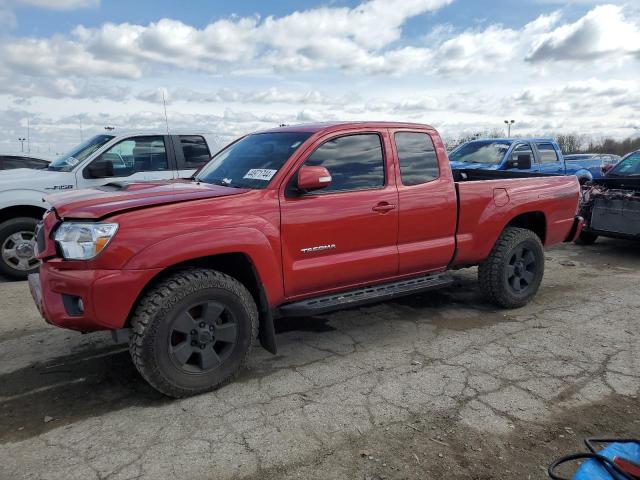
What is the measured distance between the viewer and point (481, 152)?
11.2m

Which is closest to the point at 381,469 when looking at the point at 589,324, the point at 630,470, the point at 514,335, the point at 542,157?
the point at 630,470

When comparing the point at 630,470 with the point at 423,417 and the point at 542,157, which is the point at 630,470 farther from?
the point at 542,157

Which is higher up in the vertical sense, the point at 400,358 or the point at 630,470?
the point at 630,470

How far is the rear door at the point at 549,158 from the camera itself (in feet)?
37.3

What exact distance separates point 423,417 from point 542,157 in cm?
969

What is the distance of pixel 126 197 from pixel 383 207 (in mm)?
1963

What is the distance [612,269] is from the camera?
286 inches

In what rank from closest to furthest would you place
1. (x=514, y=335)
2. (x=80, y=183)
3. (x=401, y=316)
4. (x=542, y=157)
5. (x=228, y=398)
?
(x=228, y=398) → (x=514, y=335) → (x=401, y=316) → (x=80, y=183) → (x=542, y=157)

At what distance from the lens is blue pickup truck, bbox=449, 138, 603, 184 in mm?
10555

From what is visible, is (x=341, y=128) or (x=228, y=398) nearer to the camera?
(x=228, y=398)

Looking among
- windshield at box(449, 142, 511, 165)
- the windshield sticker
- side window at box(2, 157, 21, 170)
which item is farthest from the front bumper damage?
side window at box(2, 157, 21, 170)

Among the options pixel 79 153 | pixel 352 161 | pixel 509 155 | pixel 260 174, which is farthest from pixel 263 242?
pixel 509 155

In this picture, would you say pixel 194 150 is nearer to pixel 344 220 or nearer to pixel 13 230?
pixel 13 230

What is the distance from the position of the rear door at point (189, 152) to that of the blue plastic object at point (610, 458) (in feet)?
20.6
